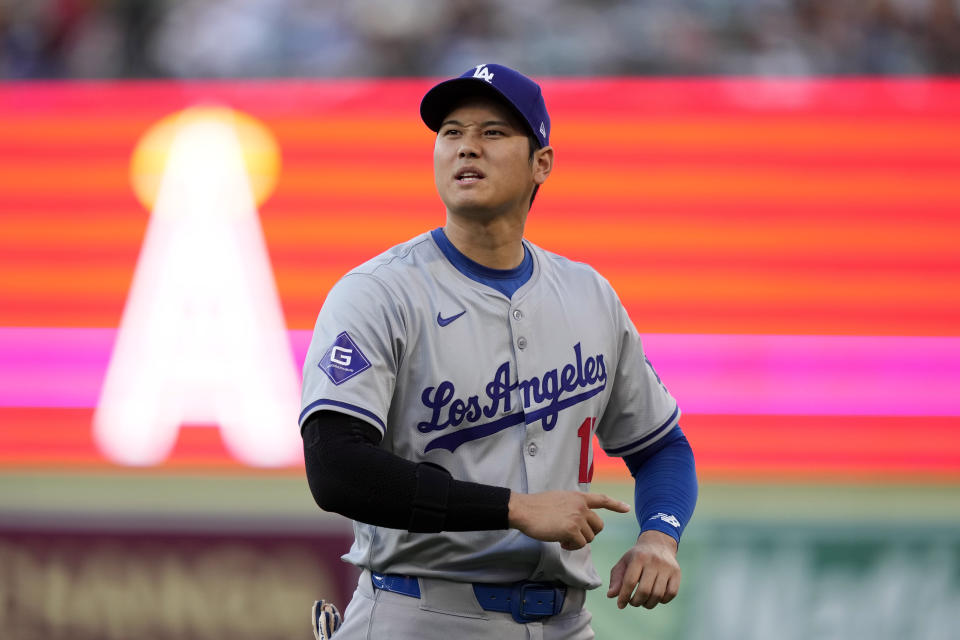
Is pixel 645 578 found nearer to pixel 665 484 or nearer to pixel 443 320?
pixel 665 484

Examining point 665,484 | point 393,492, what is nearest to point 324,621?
point 393,492

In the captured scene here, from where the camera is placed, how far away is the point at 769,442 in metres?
5.00

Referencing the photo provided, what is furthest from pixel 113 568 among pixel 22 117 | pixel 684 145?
pixel 684 145

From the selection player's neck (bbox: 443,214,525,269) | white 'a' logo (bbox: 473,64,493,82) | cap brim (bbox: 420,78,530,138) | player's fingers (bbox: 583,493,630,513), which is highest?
white 'a' logo (bbox: 473,64,493,82)

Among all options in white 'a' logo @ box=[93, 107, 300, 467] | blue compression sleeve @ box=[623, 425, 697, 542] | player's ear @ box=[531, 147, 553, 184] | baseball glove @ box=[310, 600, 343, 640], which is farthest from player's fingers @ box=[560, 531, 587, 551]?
white 'a' logo @ box=[93, 107, 300, 467]

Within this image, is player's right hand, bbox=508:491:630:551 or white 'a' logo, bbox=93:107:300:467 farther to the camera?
white 'a' logo, bbox=93:107:300:467

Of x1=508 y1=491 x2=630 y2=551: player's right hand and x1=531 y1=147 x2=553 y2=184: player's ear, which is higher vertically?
x1=531 y1=147 x2=553 y2=184: player's ear

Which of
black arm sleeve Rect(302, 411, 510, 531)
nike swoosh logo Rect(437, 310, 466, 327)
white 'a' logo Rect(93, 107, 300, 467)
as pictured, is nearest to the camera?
black arm sleeve Rect(302, 411, 510, 531)

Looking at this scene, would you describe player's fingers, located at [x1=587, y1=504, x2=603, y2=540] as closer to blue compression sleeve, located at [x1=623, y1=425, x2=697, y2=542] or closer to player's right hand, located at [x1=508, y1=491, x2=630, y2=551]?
player's right hand, located at [x1=508, y1=491, x2=630, y2=551]

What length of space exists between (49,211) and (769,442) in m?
3.44

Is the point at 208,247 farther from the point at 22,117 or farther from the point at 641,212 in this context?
the point at 641,212

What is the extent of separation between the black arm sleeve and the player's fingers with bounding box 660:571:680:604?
0.40 meters

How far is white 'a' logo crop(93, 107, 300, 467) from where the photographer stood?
5117 mm

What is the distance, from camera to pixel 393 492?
1922 mm
